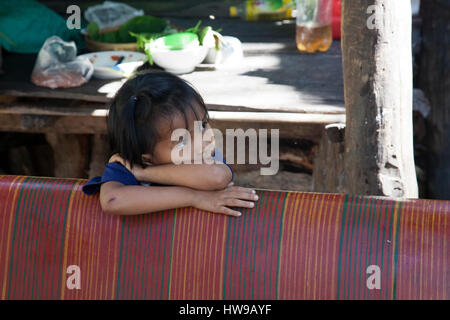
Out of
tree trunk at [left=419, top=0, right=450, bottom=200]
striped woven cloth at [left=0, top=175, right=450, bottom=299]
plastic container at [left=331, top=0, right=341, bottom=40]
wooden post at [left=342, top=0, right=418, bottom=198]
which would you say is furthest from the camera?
plastic container at [left=331, top=0, right=341, bottom=40]

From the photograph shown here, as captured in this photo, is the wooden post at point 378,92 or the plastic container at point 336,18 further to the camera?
the plastic container at point 336,18

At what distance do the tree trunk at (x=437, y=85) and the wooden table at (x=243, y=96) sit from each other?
56cm

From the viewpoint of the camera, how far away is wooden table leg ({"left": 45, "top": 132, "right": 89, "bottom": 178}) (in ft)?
13.5

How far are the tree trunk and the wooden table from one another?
564 mm

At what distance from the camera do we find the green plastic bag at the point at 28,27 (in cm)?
417

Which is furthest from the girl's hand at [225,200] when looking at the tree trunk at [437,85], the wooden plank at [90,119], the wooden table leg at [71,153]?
the wooden table leg at [71,153]

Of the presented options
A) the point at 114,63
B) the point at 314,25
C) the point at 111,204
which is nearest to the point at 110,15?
the point at 114,63

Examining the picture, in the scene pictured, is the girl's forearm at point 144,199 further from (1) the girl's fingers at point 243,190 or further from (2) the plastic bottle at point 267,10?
(2) the plastic bottle at point 267,10

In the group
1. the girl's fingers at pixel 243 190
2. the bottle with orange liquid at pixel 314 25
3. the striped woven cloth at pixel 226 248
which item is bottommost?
the striped woven cloth at pixel 226 248

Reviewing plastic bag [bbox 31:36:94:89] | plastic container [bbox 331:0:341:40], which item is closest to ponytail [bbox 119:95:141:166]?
plastic bag [bbox 31:36:94:89]

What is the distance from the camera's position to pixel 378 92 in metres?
2.22

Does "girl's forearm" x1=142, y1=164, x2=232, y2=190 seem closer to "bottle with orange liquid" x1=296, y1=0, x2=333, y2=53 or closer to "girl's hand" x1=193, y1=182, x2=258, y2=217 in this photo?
"girl's hand" x1=193, y1=182, x2=258, y2=217

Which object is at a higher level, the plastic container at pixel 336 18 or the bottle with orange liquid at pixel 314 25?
the plastic container at pixel 336 18

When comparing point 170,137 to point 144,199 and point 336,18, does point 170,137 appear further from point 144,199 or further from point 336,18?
point 336,18
